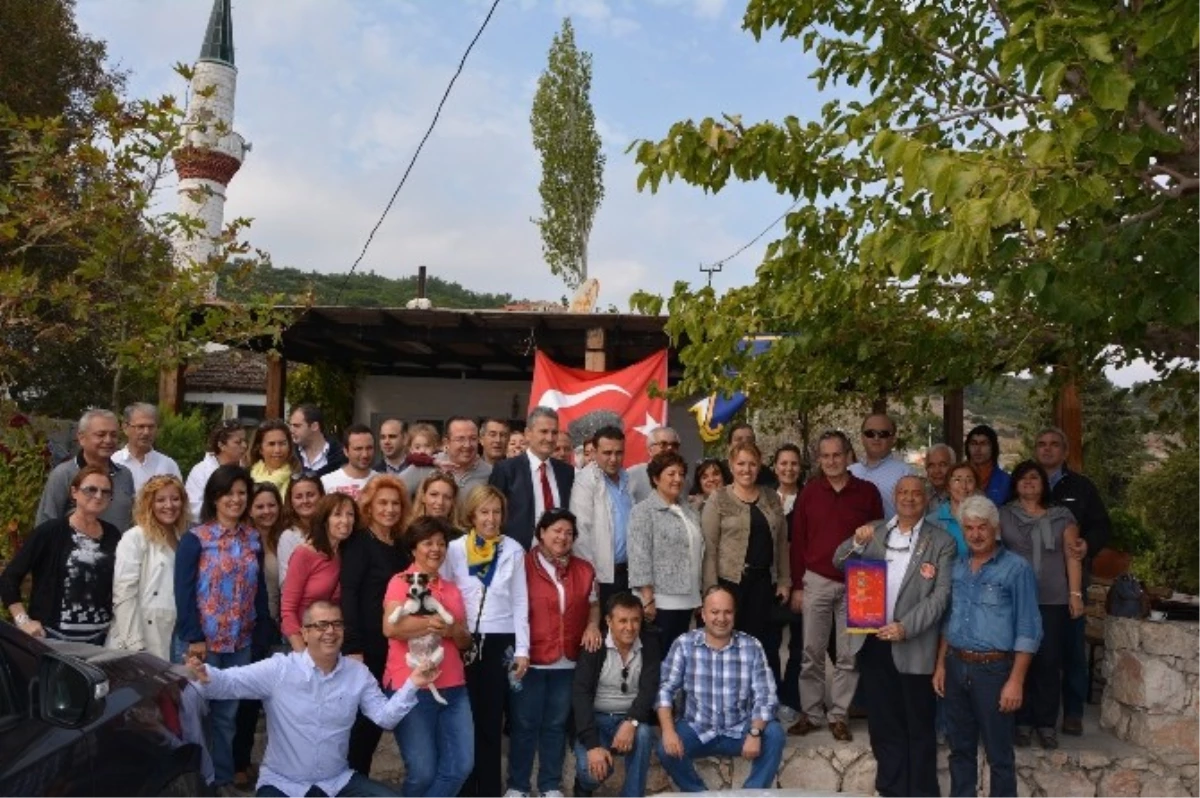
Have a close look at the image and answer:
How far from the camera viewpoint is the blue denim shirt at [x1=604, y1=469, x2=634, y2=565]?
19.6 feet

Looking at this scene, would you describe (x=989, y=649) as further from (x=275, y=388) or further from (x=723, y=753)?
(x=275, y=388)

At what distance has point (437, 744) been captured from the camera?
497 centimetres

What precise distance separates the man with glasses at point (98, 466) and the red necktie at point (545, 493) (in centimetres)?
226

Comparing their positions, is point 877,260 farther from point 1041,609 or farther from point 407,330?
point 407,330

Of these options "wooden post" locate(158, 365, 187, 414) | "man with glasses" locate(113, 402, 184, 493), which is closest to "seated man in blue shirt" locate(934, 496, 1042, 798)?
"man with glasses" locate(113, 402, 184, 493)

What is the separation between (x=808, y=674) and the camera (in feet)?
19.7

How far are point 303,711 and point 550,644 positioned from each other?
1336 millimetres

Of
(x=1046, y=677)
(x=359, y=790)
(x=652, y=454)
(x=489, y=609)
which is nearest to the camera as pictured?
Answer: (x=359, y=790)

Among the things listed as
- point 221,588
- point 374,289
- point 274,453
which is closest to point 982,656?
point 221,588

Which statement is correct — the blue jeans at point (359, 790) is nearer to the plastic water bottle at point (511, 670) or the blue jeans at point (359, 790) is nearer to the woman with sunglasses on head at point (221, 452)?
the plastic water bottle at point (511, 670)

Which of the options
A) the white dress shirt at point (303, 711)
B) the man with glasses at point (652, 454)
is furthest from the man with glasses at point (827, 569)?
the white dress shirt at point (303, 711)

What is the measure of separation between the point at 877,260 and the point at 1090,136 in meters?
0.91

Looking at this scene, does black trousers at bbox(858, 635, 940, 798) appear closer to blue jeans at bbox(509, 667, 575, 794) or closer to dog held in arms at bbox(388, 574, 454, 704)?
blue jeans at bbox(509, 667, 575, 794)

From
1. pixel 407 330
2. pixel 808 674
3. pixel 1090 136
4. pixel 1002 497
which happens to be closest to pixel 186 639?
pixel 808 674
